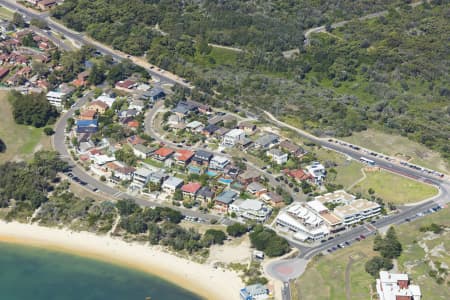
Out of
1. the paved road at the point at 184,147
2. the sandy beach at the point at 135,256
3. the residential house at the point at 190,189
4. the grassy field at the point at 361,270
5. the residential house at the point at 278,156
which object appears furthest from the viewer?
the residential house at the point at 278,156

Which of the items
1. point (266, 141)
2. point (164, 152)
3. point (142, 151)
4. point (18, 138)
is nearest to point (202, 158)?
point (164, 152)

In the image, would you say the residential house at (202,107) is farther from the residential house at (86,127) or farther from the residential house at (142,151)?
the residential house at (86,127)

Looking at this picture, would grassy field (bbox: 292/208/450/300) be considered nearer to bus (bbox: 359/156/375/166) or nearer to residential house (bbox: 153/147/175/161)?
bus (bbox: 359/156/375/166)

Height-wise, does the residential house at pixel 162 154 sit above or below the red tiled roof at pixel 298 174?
below

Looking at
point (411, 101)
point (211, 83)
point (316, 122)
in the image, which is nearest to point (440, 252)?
point (316, 122)

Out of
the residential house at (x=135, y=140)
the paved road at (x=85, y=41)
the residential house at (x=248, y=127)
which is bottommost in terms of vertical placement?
the paved road at (x=85, y=41)

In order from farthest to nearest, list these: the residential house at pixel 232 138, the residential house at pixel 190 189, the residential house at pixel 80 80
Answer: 1. the residential house at pixel 80 80
2. the residential house at pixel 232 138
3. the residential house at pixel 190 189

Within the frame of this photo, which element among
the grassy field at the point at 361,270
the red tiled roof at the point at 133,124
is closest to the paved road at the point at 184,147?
the red tiled roof at the point at 133,124
